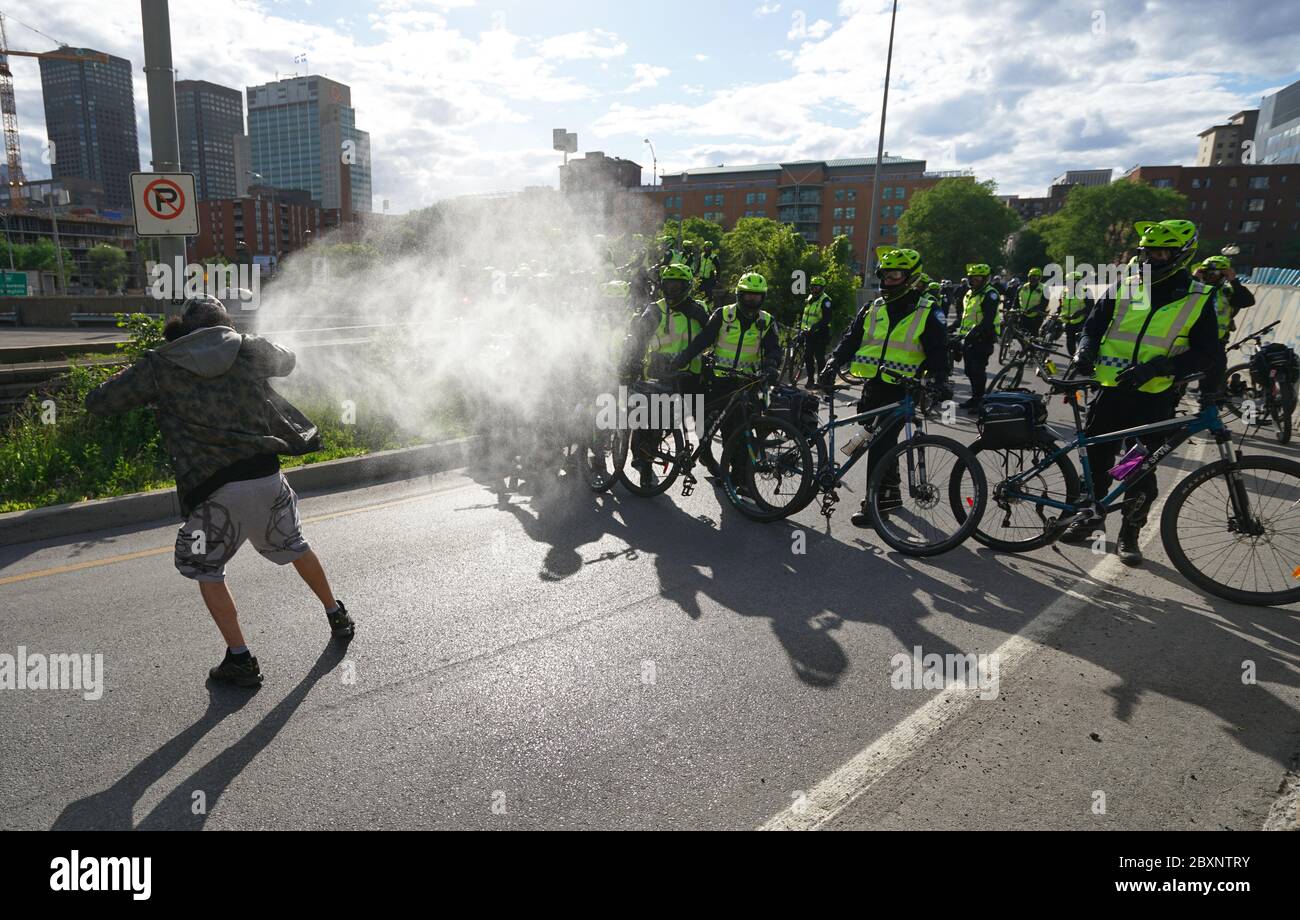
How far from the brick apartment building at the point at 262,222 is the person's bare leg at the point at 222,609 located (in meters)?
111

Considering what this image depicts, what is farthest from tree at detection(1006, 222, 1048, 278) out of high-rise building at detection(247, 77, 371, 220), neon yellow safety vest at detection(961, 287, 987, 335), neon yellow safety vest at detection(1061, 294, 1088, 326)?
→ neon yellow safety vest at detection(961, 287, 987, 335)

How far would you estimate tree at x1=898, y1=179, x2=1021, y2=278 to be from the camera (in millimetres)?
82125

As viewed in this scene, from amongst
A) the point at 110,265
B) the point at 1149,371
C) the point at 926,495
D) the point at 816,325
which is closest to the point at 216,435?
the point at 926,495

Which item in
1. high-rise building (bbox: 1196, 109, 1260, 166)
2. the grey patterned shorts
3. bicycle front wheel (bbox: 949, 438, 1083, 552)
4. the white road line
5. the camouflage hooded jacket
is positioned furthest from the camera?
high-rise building (bbox: 1196, 109, 1260, 166)

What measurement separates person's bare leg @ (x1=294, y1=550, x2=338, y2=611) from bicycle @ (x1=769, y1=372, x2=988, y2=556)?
361 centimetres

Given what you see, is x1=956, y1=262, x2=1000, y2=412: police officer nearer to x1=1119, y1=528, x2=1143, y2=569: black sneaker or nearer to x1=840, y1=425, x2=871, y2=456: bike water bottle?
x1=840, y1=425, x2=871, y2=456: bike water bottle

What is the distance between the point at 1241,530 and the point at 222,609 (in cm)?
575

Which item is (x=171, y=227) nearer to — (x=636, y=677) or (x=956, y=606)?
(x=636, y=677)

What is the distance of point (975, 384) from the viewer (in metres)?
12.3

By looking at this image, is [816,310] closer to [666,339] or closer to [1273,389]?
[1273,389]

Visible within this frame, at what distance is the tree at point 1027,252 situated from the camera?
330ft

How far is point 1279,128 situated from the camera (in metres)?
116
